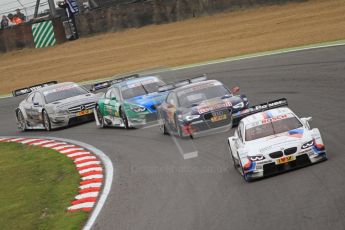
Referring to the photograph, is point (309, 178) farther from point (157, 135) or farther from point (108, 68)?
point (108, 68)

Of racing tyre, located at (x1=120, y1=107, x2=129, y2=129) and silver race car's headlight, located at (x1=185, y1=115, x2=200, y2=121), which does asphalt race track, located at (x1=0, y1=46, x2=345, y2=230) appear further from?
Answer: silver race car's headlight, located at (x1=185, y1=115, x2=200, y2=121)

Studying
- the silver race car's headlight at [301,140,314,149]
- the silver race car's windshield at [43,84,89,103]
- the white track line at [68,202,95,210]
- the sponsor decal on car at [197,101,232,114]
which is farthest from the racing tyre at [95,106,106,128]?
the silver race car's headlight at [301,140,314,149]

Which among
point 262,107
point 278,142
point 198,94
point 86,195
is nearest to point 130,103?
point 198,94

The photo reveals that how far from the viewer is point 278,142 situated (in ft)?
43.9

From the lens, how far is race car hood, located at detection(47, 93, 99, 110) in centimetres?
2512

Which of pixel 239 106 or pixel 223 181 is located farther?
pixel 239 106

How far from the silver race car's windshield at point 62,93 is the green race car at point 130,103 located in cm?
191

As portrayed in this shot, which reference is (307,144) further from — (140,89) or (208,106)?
(140,89)

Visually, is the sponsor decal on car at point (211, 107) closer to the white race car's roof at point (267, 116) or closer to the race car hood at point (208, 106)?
the race car hood at point (208, 106)

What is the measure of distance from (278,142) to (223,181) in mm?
1135

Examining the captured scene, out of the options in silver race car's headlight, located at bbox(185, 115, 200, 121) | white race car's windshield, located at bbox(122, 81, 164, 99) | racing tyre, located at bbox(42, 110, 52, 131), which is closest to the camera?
silver race car's headlight, located at bbox(185, 115, 200, 121)

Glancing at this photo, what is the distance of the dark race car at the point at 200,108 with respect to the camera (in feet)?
60.9

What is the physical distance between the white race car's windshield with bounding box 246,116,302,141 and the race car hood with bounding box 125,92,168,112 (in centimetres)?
777

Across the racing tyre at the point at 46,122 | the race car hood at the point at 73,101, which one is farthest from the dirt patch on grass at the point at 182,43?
the racing tyre at the point at 46,122
